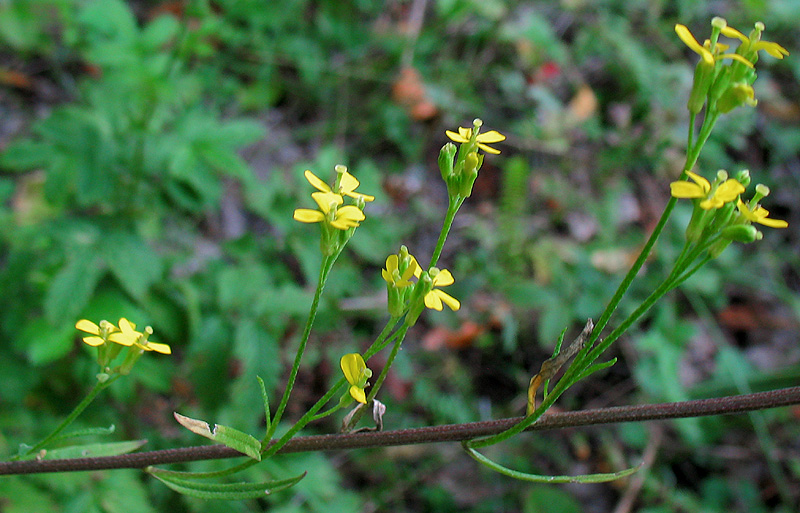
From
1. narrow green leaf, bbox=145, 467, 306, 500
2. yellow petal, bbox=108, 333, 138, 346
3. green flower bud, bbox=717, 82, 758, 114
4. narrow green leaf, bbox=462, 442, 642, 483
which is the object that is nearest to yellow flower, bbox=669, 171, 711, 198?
green flower bud, bbox=717, 82, 758, 114

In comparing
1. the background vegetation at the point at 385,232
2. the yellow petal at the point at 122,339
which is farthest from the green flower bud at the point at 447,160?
the background vegetation at the point at 385,232

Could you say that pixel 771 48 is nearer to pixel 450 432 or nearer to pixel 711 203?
pixel 711 203

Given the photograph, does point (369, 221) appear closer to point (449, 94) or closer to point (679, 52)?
point (449, 94)

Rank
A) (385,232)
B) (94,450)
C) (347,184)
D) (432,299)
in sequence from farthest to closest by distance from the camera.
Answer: (385,232) → (94,450) → (347,184) → (432,299)

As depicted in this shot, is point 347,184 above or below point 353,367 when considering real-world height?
above

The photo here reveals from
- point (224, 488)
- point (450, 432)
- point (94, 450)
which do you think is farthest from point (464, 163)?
point (94, 450)

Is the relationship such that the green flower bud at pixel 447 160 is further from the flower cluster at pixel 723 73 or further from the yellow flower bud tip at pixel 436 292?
the flower cluster at pixel 723 73

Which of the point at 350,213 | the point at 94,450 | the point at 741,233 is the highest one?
the point at 741,233
